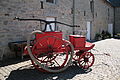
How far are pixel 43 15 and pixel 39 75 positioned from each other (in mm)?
4328

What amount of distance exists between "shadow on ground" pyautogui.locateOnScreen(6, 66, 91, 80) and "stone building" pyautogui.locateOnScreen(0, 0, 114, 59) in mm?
1809

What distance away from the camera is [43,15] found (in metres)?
7.59

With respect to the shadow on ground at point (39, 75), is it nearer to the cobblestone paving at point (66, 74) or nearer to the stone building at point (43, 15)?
the cobblestone paving at point (66, 74)

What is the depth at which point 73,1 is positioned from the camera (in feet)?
34.0

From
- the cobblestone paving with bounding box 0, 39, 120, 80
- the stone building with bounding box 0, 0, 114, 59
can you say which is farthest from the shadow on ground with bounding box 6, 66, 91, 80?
the stone building with bounding box 0, 0, 114, 59

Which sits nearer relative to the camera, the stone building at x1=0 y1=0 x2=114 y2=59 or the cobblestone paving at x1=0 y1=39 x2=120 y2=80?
the cobblestone paving at x1=0 y1=39 x2=120 y2=80

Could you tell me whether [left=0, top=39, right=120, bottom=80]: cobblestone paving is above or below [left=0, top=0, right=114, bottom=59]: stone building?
below

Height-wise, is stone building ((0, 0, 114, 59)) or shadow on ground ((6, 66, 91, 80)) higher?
stone building ((0, 0, 114, 59))

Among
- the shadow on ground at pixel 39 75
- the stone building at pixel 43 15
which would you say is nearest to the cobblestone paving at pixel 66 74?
the shadow on ground at pixel 39 75

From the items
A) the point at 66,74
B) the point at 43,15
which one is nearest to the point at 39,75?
the point at 66,74

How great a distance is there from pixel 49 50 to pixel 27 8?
3354 millimetres

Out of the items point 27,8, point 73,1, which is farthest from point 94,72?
point 73,1

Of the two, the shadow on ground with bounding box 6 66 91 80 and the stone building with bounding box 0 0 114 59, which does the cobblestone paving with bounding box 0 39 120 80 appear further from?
the stone building with bounding box 0 0 114 59

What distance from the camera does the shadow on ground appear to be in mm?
3859
